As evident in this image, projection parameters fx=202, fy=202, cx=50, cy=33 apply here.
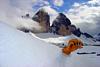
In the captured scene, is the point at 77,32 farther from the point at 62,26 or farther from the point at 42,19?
the point at 42,19

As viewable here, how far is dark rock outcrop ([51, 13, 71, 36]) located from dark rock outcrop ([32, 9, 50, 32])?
0.19 ft

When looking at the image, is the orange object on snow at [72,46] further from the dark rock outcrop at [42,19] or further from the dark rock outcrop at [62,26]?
the dark rock outcrop at [42,19]

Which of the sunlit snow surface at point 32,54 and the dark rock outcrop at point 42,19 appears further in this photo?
the dark rock outcrop at point 42,19

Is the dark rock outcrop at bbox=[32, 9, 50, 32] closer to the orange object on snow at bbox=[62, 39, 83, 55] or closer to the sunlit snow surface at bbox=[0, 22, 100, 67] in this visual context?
the sunlit snow surface at bbox=[0, 22, 100, 67]

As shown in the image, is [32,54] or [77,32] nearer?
[32,54]

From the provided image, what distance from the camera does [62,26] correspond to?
5.80 ft

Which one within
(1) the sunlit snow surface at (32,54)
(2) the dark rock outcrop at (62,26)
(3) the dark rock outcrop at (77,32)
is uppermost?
(2) the dark rock outcrop at (62,26)

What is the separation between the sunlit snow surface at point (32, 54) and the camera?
1.52 m

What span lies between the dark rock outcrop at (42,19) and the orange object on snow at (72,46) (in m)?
0.26

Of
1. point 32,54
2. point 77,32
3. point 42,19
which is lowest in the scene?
point 32,54

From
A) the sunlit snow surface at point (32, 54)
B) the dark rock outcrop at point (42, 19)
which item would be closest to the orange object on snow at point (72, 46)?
the sunlit snow surface at point (32, 54)

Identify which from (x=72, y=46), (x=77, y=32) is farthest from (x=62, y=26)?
(x=72, y=46)

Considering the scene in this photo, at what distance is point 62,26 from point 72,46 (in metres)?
0.26

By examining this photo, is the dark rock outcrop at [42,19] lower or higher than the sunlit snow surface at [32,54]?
higher
